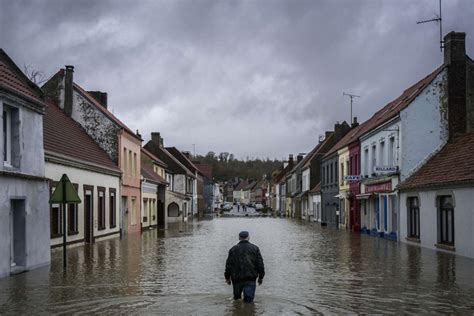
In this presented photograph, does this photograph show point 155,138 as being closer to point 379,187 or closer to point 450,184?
point 379,187

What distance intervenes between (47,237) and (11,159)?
8.74 feet

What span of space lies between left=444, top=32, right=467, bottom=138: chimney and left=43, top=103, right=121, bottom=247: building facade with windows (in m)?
15.5

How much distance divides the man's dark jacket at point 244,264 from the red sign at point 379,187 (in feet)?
64.3

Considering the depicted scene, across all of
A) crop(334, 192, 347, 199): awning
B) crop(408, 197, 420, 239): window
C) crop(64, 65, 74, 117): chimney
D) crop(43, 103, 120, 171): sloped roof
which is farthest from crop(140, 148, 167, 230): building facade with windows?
crop(408, 197, 420, 239): window

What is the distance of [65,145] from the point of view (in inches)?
997

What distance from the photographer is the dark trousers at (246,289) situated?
10.6m

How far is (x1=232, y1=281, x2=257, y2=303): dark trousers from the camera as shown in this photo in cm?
1056

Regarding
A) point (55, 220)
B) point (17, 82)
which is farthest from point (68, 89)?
point (17, 82)

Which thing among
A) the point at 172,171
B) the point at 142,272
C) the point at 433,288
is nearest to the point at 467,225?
the point at 433,288

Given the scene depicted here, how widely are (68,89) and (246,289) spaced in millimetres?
22927

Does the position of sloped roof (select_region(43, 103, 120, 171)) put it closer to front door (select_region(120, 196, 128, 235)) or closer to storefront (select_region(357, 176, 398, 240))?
front door (select_region(120, 196, 128, 235))

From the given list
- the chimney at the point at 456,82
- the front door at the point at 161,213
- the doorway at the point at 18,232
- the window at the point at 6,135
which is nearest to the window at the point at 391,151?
the chimney at the point at 456,82

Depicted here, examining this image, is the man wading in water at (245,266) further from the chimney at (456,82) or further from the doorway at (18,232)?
the chimney at (456,82)

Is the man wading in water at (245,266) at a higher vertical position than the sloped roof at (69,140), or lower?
lower
